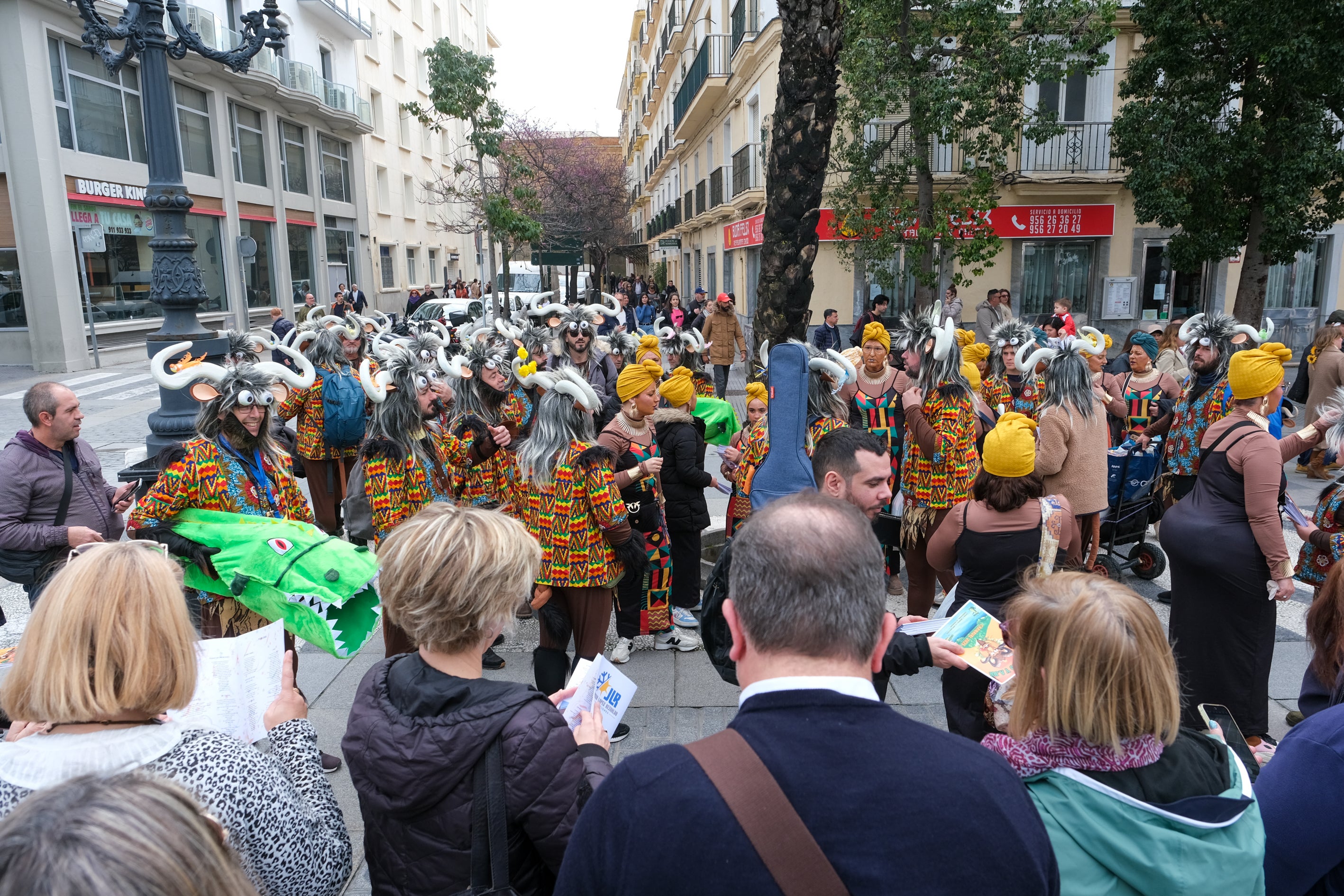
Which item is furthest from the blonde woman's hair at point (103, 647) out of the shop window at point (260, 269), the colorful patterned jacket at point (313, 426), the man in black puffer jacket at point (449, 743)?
the shop window at point (260, 269)

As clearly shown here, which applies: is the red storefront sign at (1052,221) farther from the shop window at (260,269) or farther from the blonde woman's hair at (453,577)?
the blonde woman's hair at (453,577)

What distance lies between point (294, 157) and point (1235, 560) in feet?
96.8

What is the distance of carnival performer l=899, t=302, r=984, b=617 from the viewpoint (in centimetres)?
503

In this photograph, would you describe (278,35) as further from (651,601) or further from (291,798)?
(291,798)

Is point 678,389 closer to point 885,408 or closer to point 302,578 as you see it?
point 885,408

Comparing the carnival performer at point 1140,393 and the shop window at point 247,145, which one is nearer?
the carnival performer at point 1140,393

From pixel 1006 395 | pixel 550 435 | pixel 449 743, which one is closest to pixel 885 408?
pixel 1006 395

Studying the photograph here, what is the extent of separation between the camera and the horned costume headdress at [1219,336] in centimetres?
543

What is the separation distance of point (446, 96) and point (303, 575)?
744 inches

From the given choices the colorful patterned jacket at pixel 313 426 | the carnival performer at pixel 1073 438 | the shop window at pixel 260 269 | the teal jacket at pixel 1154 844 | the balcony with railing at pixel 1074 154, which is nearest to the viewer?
the teal jacket at pixel 1154 844

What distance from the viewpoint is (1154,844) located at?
5.28 ft

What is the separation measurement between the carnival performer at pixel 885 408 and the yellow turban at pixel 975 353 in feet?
3.72

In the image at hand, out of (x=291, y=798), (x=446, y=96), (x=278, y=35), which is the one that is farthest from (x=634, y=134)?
(x=291, y=798)

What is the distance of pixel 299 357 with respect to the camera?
5.14 meters
